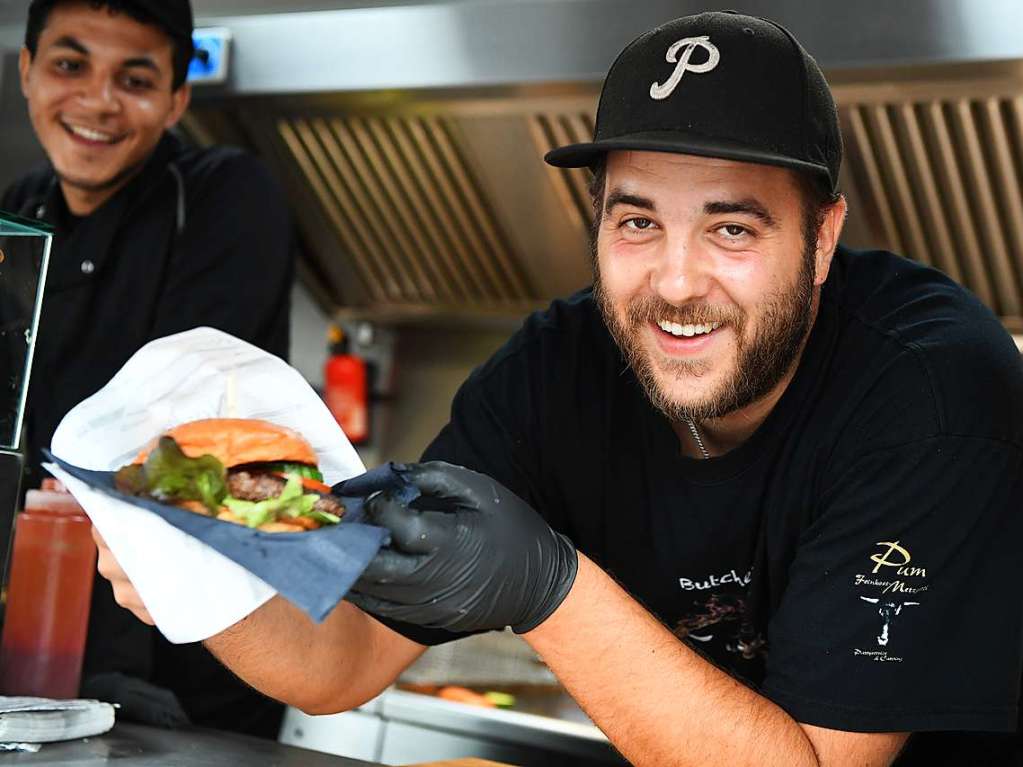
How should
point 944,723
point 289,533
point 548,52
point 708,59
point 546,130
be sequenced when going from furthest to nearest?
1. point 546,130
2. point 548,52
3. point 708,59
4. point 944,723
5. point 289,533

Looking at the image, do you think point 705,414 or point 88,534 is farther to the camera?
point 88,534

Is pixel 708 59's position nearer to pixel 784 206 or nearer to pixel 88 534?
pixel 784 206

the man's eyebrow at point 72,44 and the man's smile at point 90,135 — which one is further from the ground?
the man's eyebrow at point 72,44

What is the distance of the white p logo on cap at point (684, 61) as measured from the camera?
5.34 ft

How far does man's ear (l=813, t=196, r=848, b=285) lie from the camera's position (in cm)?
176

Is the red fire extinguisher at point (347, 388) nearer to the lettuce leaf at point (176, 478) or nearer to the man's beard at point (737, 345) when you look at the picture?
the man's beard at point (737, 345)

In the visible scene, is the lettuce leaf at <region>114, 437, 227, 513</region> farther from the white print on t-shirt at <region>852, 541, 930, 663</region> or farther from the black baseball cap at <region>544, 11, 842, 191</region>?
the white print on t-shirt at <region>852, 541, 930, 663</region>

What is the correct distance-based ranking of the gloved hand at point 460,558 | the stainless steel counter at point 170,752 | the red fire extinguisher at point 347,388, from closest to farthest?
1. the gloved hand at point 460,558
2. the stainless steel counter at point 170,752
3. the red fire extinguisher at point 347,388

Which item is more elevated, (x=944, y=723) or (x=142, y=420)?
(x=142, y=420)

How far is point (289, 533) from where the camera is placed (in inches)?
51.7

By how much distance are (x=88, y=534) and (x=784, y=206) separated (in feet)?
3.50

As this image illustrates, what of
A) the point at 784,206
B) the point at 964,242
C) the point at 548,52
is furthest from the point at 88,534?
the point at 964,242

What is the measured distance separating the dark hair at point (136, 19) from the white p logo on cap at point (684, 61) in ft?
4.05

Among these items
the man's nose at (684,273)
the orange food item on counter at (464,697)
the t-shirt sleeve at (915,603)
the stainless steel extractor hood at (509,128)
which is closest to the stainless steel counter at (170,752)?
the t-shirt sleeve at (915,603)
